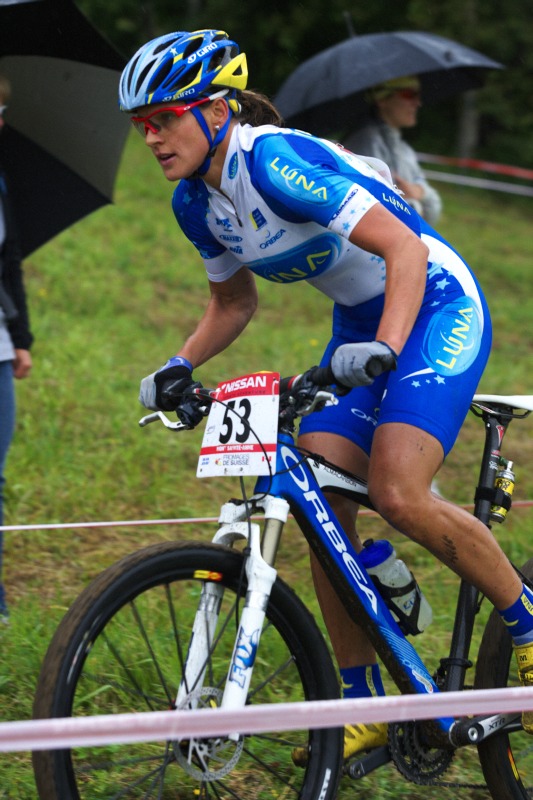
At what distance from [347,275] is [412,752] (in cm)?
137

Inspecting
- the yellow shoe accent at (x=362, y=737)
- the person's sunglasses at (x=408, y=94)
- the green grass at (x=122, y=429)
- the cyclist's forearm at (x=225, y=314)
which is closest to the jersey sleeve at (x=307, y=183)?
the cyclist's forearm at (x=225, y=314)

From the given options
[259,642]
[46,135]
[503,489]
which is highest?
[46,135]

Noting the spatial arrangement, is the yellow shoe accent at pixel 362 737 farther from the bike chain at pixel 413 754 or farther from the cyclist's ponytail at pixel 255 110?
the cyclist's ponytail at pixel 255 110

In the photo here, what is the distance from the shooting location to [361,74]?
647 centimetres

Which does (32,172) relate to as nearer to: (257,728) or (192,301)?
(257,728)

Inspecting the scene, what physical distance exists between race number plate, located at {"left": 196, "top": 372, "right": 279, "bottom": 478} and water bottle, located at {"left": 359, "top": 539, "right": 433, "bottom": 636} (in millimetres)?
586

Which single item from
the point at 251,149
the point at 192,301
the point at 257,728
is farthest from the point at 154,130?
the point at 192,301

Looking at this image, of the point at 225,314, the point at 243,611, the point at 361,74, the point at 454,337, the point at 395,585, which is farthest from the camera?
the point at 361,74

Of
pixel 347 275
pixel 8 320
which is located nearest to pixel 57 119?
pixel 8 320

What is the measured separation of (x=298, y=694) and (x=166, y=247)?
8388 mm

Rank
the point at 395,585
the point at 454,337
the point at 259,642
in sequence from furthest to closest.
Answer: the point at 395,585, the point at 454,337, the point at 259,642

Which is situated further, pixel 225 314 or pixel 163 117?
pixel 225 314

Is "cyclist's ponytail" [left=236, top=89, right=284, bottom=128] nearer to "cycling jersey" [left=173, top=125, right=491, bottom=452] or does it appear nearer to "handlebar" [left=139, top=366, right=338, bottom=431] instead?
"cycling jersey" [left=173, top=125, right=491, bottom=452]

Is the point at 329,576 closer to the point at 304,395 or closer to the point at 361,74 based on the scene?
the point at 304,395
